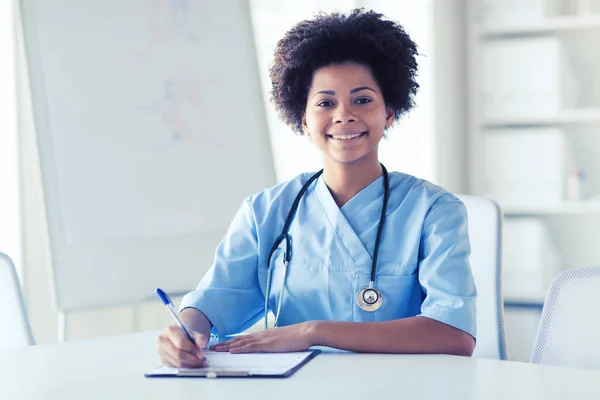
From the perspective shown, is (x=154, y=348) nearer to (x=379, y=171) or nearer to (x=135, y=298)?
(x=379, y=171)

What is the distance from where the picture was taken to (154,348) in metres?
1.49

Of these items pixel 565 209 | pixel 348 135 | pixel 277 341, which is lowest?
pixel 565 209

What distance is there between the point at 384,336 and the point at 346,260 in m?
0.19

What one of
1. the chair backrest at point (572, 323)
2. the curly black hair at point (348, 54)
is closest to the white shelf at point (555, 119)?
the curly black hair at point (348, 54)

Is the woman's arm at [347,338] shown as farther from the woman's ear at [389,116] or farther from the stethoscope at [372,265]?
the woman's ear at [389,116]

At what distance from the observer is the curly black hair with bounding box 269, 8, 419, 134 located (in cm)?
164

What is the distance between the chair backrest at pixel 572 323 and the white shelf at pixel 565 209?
2045mm

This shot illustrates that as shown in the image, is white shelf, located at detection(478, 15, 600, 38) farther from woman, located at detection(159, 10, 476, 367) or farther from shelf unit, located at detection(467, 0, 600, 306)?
woman, located at detection(159, 10, 476, 367)

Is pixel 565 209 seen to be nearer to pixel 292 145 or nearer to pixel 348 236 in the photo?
pixel 292 145

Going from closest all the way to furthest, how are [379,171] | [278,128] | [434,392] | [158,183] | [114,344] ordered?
1. [434,392]
2. [114,344]
3. [379,171]
4. [158,183]
5. [278,128]

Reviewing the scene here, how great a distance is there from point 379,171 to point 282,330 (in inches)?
16.6

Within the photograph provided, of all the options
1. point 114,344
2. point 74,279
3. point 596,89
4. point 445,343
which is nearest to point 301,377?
point 445,343

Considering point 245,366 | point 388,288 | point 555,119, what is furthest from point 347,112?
point 555,119

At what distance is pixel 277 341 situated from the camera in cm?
139
